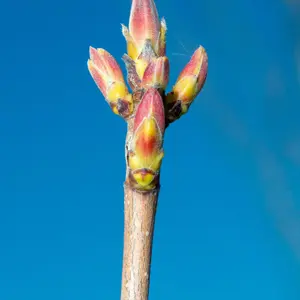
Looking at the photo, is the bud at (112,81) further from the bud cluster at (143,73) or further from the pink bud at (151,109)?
the pink bud at (151,109)

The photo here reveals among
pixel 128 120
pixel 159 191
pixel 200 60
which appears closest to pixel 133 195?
pixel 159 191

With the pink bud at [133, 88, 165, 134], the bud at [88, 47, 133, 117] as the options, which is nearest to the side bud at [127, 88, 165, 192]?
the pink bud at [133, 88, 165, 134]

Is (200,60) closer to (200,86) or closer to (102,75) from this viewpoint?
(200,86)

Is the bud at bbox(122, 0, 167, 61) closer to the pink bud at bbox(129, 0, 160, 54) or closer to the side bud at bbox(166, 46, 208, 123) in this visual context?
the pink bud at bbox(129, 0, 160, 54)

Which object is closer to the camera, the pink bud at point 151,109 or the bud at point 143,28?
the pink bud at point 151,109

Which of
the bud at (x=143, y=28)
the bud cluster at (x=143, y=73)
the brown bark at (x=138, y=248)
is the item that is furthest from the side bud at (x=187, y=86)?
the brown bark at (x=138, y=248)

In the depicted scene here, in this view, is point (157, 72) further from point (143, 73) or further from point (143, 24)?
point (143, 24)
